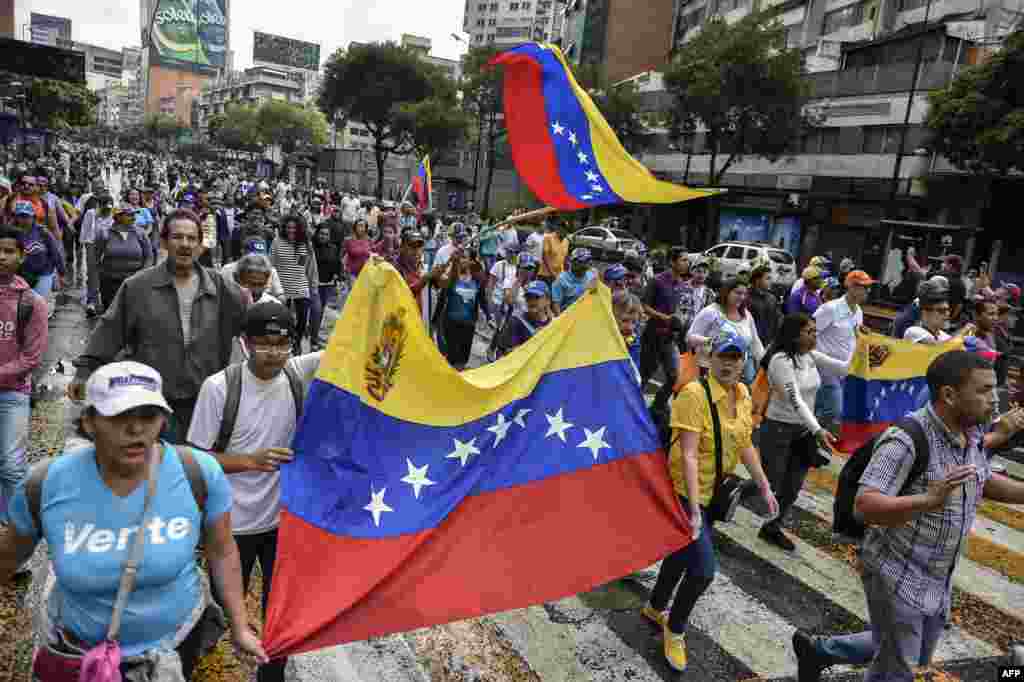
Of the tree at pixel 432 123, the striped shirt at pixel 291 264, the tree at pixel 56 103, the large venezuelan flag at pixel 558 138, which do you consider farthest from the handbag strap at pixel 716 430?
the tree at pixel 56 103

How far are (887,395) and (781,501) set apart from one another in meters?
1.53

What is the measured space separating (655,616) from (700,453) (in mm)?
1104

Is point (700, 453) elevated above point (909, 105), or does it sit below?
below

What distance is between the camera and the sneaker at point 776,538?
5746 mm

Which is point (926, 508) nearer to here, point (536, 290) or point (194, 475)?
point (194, 475)

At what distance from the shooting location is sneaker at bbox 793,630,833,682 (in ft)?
12.2

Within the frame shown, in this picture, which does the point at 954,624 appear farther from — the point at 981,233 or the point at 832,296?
the point at 981,233

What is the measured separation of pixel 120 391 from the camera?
2.19 m

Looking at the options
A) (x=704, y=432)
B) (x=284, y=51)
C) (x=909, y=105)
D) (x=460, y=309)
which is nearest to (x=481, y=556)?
(x=704, y=432)

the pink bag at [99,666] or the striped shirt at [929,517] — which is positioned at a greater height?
the striped shirt at [929,517]

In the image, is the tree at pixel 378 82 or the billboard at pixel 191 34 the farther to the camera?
the billboard at pixel 191 34

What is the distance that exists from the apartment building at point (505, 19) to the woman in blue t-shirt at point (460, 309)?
4247 inches

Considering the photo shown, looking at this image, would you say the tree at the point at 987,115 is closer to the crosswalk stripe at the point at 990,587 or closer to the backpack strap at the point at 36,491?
the crosswalk stripe at the point at 990,587

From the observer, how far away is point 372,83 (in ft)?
179
